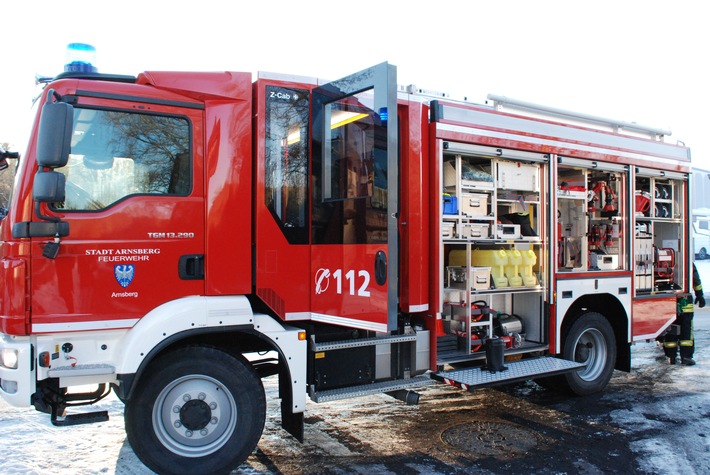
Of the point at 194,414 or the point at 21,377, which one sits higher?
the point at 21,377

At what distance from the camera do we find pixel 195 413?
4.36 meters

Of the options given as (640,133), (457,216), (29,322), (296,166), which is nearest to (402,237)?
(457,216)

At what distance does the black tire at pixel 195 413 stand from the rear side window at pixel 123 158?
1.22 m

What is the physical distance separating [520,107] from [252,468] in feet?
14.6

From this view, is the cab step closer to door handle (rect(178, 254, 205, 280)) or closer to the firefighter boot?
door handle (rect(178, 254, 205, 280))

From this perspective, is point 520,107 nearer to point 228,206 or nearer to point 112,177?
point 228,206

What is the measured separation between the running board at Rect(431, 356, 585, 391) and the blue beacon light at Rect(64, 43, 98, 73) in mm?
3882

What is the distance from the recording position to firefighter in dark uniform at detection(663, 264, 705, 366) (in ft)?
26.1

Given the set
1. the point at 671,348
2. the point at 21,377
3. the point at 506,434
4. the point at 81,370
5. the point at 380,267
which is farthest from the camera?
the point at 671,348

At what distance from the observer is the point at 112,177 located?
425 cm

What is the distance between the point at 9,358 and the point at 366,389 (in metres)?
2.65

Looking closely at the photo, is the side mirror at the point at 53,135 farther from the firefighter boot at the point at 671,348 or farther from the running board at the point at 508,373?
the firefighter boot at the point at 671,348

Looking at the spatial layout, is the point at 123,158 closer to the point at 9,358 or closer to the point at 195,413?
the point at 9,358

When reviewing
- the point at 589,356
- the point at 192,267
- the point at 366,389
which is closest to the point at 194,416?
the point at 192,267
